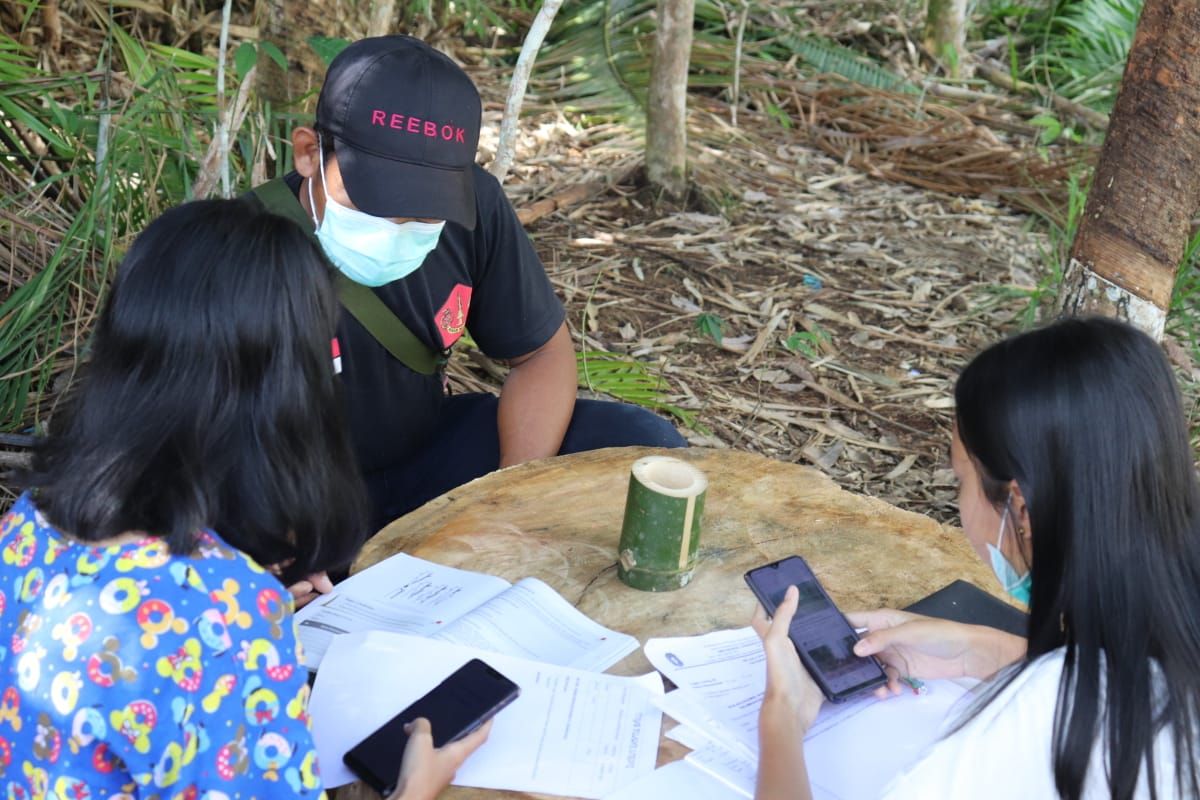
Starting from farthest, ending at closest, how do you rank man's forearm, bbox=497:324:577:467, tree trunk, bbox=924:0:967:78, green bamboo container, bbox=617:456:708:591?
1. tree trunk, bbox=924:0:967:78
2. man's forearm, bbox=497:324:577:467
3. green bamboo container, bbox=617:456:708:591

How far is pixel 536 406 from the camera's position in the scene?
104 inches

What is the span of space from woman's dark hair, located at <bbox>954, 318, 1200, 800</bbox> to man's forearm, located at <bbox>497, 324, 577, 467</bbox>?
1393 millimetres

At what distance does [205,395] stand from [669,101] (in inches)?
146

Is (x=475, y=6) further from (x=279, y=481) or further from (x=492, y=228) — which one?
(x=279, y=481)

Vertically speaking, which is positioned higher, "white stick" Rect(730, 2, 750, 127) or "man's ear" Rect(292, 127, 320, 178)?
"man's ear" Rect(292, 127, 320, 178)

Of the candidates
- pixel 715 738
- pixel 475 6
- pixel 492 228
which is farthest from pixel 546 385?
pixel 475 6

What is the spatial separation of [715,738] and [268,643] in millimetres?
610

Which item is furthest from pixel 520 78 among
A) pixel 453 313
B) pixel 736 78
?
pixel 736 78

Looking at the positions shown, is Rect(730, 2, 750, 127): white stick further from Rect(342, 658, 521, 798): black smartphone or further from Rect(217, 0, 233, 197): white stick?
Rect(342, 658, 521, 798): black smartphone

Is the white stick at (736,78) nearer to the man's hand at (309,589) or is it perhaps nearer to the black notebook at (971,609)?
the black notebook at (971,609)

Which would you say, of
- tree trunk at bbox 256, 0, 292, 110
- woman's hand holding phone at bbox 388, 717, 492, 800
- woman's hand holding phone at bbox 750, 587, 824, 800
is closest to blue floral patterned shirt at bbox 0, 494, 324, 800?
woman's hand holding phone at bbox 388, 717, 492, 800

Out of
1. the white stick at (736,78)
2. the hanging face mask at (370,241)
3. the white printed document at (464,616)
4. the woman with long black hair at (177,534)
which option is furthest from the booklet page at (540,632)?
the white stick at (736,78)

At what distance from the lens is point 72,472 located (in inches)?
50.6

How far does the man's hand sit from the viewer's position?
1877 mm
